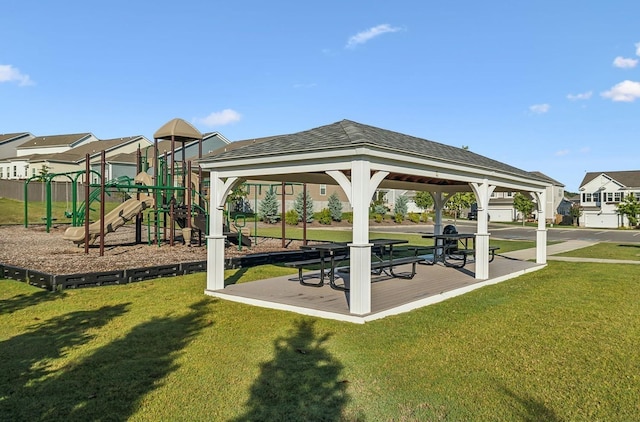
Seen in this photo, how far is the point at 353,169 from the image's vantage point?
6977mm

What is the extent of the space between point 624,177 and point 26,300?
214ft

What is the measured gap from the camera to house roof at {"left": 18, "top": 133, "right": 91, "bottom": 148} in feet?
181

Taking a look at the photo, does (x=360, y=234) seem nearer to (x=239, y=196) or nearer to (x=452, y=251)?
(x=452, y=251)

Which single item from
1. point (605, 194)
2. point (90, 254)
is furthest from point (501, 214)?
point (90, 254)

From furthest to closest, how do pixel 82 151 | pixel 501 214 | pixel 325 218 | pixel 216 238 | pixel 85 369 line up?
pixel 501 214
pixel 82 151
pixel 325 218
pixel 216 238
pixel 85 369

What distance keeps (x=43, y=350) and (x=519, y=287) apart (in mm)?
9000

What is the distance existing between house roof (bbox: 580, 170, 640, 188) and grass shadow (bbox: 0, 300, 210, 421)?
2465 inches

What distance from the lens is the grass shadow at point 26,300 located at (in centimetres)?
756

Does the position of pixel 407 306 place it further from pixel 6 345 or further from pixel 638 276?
pixel 638 276

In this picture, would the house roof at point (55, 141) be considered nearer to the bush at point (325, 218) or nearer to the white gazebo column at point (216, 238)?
the bush at point (325, 218)

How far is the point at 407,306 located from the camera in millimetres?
7770

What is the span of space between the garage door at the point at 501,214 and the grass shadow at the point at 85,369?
61.5m

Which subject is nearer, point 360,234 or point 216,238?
point 360,234

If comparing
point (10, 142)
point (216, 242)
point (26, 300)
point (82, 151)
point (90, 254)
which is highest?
point (10, 142)
